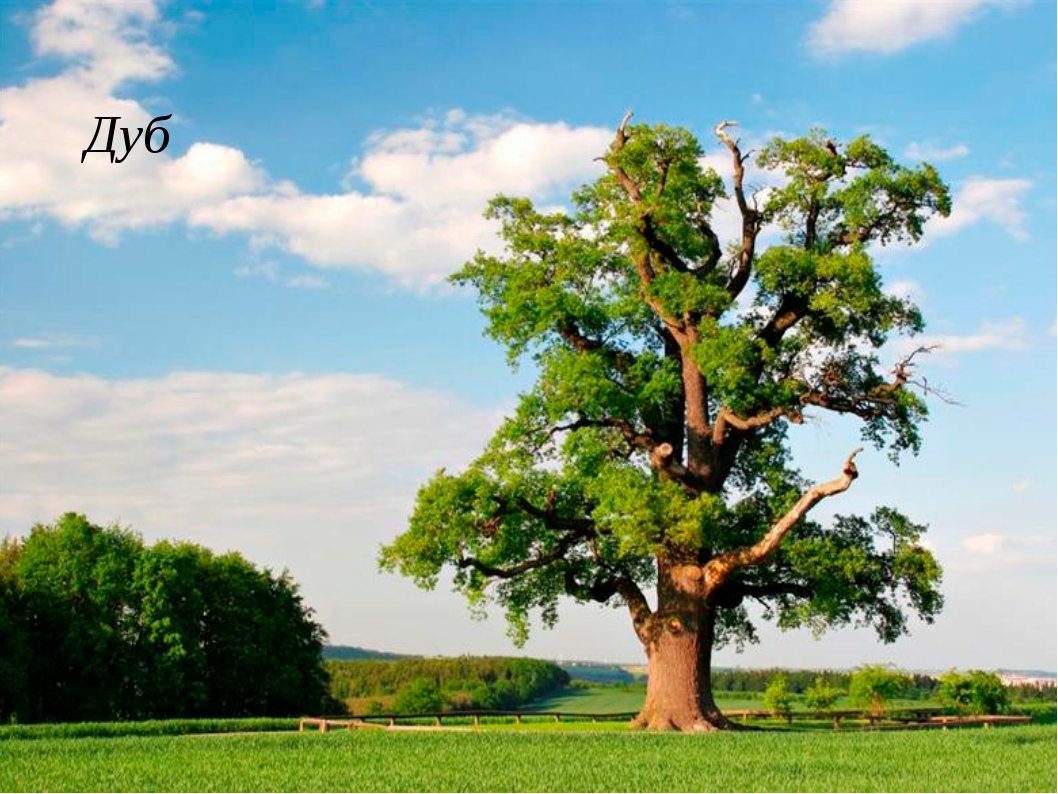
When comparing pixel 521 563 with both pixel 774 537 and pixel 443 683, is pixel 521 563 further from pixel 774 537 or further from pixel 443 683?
pixel 443 683

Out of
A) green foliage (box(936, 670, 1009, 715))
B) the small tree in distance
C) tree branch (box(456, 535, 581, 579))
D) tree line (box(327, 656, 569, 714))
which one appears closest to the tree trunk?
tree branch (box(456, 535, 581, 579))

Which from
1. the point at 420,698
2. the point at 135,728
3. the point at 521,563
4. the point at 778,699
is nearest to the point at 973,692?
the point at 778,699

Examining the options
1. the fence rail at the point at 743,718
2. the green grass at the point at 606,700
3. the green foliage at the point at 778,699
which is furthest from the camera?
the green grass at the point at 606,700

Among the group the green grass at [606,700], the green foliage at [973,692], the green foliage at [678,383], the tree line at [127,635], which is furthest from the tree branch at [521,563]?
the green grass at [606,700]

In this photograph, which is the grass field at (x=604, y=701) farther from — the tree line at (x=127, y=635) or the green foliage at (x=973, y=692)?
the tree line at (x=127, y=635)

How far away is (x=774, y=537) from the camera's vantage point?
32125mm

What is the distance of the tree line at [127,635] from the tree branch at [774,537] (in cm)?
2975

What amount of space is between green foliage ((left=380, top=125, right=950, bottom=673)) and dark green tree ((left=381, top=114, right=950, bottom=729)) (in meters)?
0.06

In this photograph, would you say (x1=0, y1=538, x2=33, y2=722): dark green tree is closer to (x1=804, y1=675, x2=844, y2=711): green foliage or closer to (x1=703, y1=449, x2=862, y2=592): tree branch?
(x1=703, y1=449, x2=862, y2=592): tree branch

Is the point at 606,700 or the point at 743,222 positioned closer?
the point at 743,222

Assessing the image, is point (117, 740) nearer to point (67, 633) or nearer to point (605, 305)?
point (605, 305)

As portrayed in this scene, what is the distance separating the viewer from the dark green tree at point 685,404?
3284 centimetres

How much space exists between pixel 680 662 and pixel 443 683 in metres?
57.2

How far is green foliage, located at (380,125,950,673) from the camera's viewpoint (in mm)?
32969
